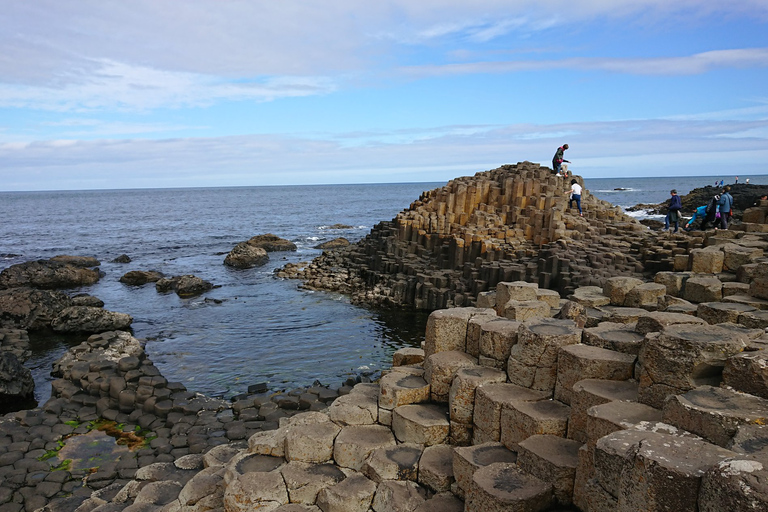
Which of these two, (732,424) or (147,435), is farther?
(147,435)

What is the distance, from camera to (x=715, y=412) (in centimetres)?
436

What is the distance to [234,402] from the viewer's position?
1306cm

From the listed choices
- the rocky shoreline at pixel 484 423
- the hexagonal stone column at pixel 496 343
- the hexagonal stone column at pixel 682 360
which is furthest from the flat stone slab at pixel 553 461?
the hexagonal stone column at pixel 496 343

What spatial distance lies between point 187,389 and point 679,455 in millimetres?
13084

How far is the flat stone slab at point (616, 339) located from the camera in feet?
21.2

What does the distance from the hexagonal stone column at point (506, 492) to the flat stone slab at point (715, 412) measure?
1.49m

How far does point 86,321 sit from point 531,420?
750 inches

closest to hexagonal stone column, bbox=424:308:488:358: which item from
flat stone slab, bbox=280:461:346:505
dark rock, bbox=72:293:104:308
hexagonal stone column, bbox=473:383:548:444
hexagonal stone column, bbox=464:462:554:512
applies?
hexagonal stone column, bbox=473:383:548:444

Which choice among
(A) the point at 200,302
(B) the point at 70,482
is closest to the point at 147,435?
(B) the point at 70,482

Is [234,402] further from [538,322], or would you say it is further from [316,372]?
[538,322]

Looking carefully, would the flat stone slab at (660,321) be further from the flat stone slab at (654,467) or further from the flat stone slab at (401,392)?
the flat stone slab at (401,392)

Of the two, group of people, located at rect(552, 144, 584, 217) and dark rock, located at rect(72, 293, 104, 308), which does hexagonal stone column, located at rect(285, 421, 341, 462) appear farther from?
group of people, located at rect(552, 144, 584, 217)

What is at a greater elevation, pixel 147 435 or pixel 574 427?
pixel 574 427

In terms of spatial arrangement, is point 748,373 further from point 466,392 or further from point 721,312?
point 721,312
